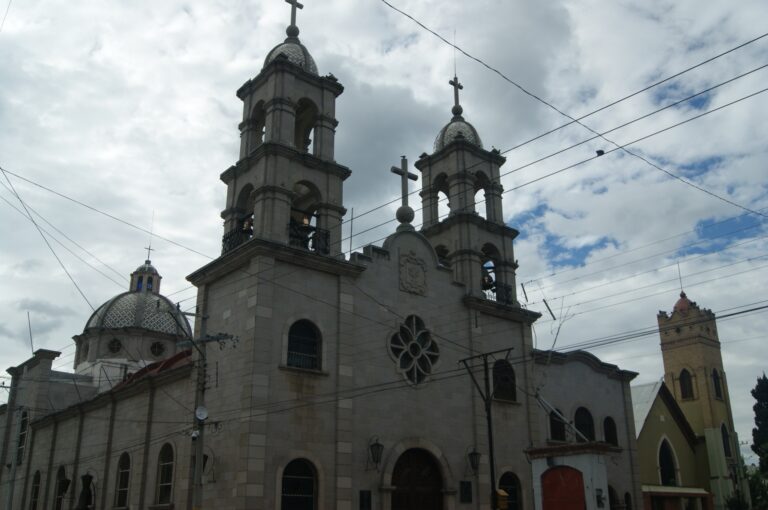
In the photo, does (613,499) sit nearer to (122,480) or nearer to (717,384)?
(122,480)

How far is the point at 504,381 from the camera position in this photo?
31609mm

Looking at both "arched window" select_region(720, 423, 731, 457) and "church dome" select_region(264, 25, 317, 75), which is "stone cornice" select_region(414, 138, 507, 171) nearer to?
"church dome" select_region(264, 25, 317, 75)

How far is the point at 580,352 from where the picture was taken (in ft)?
117

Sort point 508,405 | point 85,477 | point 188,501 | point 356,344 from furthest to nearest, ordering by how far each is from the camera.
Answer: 1. point 85,477
2. point 508,405
3. point 356,344
4. point 188,501

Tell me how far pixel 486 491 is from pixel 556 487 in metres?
3.93

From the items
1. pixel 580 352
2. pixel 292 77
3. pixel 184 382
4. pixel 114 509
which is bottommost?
pixel 114 509

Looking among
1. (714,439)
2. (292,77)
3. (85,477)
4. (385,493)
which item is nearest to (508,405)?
(385,493)

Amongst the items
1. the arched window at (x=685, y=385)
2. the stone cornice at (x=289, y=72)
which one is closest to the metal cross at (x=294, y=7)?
the stone cornice at (x=289, y=72)

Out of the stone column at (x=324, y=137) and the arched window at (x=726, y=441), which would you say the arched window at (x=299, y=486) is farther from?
the arched window at (x=726, y=441)

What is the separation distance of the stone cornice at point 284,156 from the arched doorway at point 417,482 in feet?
37.1

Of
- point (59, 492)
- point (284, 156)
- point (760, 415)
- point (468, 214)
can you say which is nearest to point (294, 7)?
point (284, 156)

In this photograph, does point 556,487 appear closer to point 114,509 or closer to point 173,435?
point 173,435

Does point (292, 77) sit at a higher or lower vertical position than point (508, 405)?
higher

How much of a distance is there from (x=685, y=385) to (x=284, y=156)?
46363 millimetres
